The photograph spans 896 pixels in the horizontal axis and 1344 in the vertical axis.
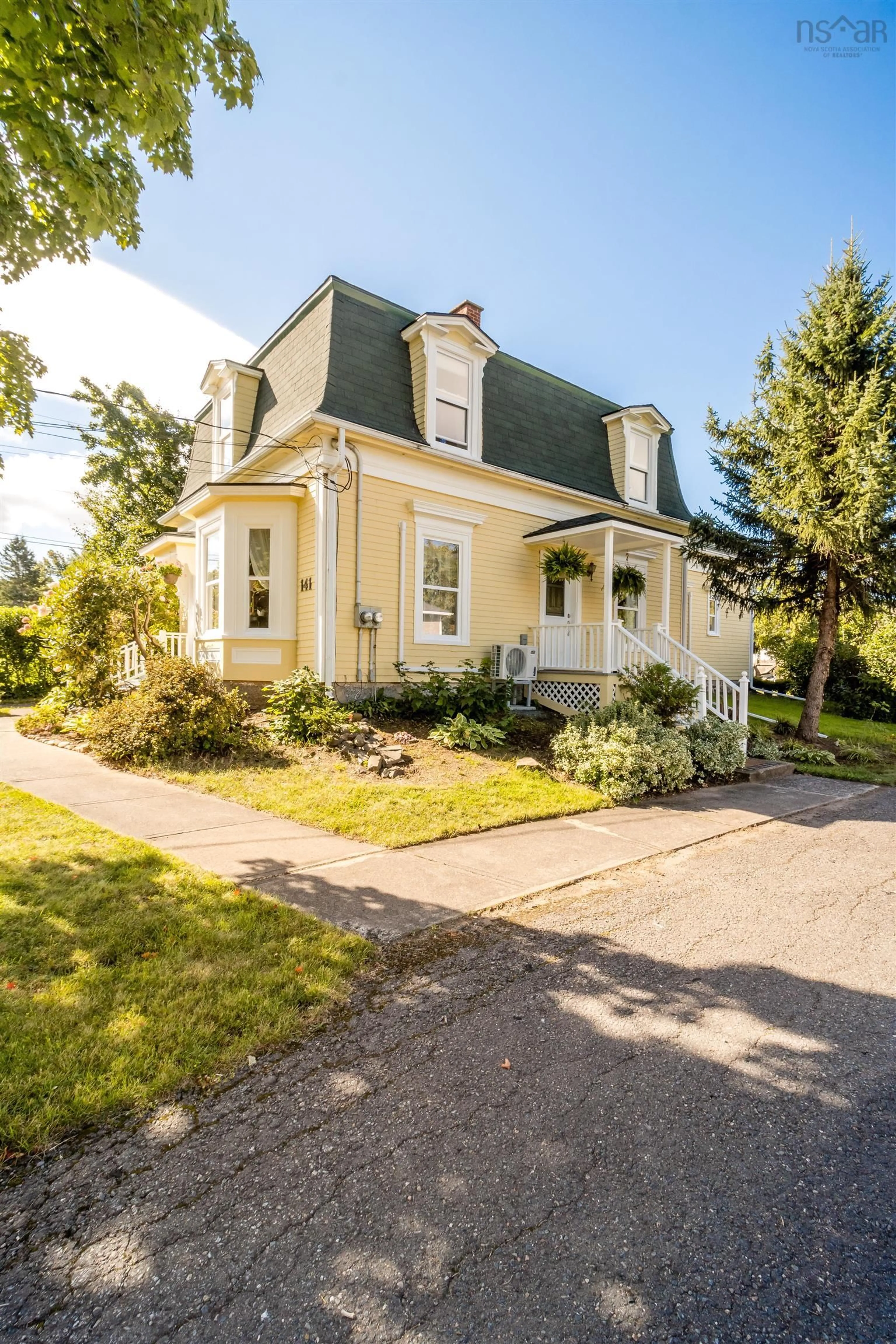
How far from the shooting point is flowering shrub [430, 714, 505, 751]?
8.93 m

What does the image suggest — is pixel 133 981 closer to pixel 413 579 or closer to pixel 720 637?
pixel 413 579

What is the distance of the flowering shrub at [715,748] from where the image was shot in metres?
8.99

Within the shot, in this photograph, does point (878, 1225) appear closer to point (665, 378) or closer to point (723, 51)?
point (723, 51)

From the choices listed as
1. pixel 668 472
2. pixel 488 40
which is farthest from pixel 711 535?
pixel 488 40

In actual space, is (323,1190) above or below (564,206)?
below

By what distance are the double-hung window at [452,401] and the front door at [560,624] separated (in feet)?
11.6

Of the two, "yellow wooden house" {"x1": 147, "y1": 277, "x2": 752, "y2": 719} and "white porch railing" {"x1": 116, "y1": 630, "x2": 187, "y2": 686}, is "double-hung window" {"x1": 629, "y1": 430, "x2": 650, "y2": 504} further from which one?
"white porch railing" {"x1": 116, "y1": 630, "x2": 187, "y2": 686}

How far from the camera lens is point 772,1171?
1975 millimetres

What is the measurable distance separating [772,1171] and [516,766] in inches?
248

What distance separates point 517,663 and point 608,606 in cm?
212

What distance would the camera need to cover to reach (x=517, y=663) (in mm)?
12023

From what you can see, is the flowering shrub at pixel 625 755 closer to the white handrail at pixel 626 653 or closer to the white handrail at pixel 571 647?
the white handrail at pixel 626 653

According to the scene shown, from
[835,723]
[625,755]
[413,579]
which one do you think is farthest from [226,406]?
[835,723]

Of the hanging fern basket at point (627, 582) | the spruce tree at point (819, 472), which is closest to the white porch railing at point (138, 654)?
the hanging fern basket at point (627, 582)
